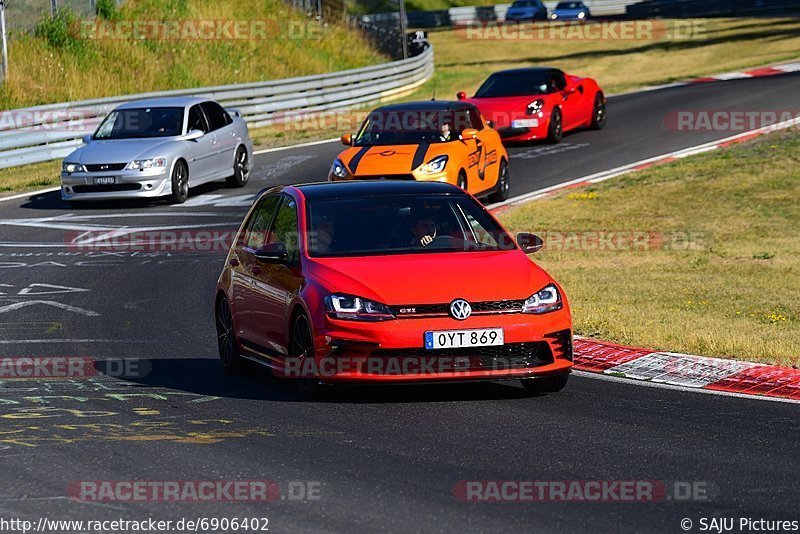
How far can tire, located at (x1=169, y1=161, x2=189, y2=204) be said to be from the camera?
22703mm

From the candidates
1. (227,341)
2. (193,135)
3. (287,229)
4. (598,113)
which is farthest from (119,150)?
(287,229)

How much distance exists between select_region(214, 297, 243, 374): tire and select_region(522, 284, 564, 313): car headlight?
2538 mm

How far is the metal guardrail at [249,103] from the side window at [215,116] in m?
4.66

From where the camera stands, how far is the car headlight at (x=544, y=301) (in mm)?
9477

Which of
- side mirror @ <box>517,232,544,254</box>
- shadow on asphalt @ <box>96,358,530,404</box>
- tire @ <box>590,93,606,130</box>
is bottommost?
tire @ <box>590,93,606,130</box>

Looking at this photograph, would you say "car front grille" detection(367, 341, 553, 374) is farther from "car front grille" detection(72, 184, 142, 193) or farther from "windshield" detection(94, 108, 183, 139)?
"windshield" detection(94, 108, 183, 139)

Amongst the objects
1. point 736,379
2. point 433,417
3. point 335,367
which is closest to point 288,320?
point 335,367

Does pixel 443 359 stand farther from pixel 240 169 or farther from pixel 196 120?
pixel 240 169

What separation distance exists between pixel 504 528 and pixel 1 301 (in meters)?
9.78

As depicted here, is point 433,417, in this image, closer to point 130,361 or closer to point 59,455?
point 59,455

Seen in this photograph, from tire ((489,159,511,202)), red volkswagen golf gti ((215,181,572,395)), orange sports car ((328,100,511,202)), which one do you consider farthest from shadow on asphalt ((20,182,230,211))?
red volkswagen golf gti ((215,181,572,395))

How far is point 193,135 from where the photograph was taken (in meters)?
23.2

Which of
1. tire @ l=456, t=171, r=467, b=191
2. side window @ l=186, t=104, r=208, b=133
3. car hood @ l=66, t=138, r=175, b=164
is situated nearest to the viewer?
tire @ l=456, t=171, r=467, b=191

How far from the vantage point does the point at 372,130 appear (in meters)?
21.0
